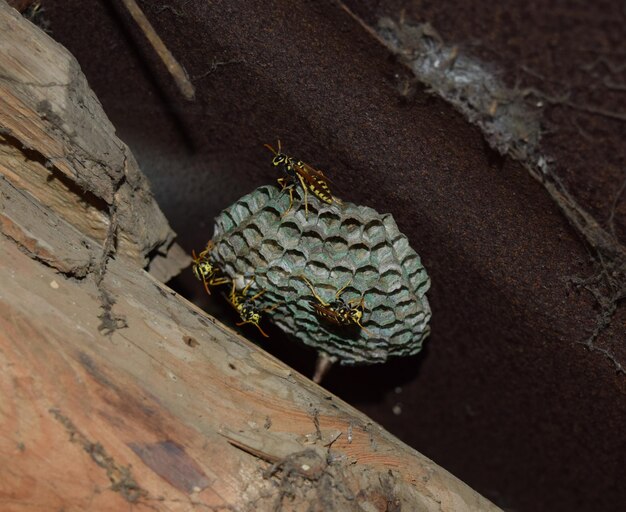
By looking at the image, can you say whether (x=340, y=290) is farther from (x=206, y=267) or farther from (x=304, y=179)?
(x=206, y=267)

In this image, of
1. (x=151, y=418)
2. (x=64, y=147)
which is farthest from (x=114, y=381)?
(x=64, y=147)

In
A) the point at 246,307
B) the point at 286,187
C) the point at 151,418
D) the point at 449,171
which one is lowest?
the point at 151,418

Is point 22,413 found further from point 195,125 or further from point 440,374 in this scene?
point 440,374

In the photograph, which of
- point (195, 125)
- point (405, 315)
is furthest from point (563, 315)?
point (195, 125)

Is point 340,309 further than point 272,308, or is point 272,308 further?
point 272,308

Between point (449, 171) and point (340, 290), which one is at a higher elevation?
point (449, 171)

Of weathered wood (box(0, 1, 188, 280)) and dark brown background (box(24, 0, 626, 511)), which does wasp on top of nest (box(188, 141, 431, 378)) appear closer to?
dark brown background (box(24, 0, 626, 511))

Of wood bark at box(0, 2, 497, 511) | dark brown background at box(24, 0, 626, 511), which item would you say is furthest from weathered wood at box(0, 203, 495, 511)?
dark brown background at box(24, 0, 626, 511)
